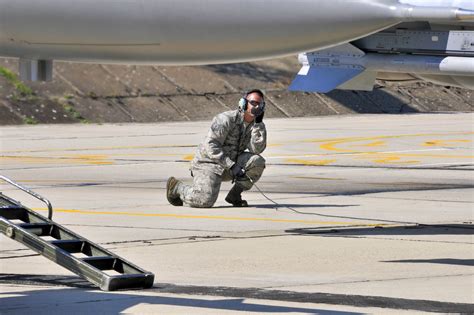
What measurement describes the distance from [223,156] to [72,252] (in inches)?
217

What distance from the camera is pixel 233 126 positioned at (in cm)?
1592

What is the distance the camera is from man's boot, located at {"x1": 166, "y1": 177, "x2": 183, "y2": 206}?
52.7 ft

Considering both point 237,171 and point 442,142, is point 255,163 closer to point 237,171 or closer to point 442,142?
point 237,171

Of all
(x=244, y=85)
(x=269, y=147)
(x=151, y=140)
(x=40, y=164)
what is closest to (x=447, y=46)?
(x=40, y=164)

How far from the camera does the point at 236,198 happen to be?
1614 centimetres

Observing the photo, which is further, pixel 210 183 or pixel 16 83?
pixel 16 83

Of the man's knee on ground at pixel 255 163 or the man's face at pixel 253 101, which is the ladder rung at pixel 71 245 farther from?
the man's knee on ground at pixel 255 163

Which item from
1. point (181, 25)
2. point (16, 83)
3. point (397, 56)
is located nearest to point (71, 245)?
point (181, 25)

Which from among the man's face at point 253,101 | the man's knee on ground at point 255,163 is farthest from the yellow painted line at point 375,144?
the man's face at point 253,101

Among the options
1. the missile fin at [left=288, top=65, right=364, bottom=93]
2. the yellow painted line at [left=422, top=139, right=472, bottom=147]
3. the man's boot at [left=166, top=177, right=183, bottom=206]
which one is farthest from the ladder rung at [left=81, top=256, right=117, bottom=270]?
the yellow painted line at [left=422, top=139, right=472, bottom=147]

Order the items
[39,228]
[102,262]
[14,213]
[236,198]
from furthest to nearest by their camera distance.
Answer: [236,198] < [14,213] < [39,228] < [102,262]

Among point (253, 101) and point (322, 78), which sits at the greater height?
point (322, 78)

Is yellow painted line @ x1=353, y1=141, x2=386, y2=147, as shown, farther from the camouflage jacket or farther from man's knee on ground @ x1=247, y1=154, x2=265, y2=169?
man's knee on ground @ x1=247, y1=154, x2=265, y2=169

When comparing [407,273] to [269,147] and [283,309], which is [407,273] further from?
[269,147]
